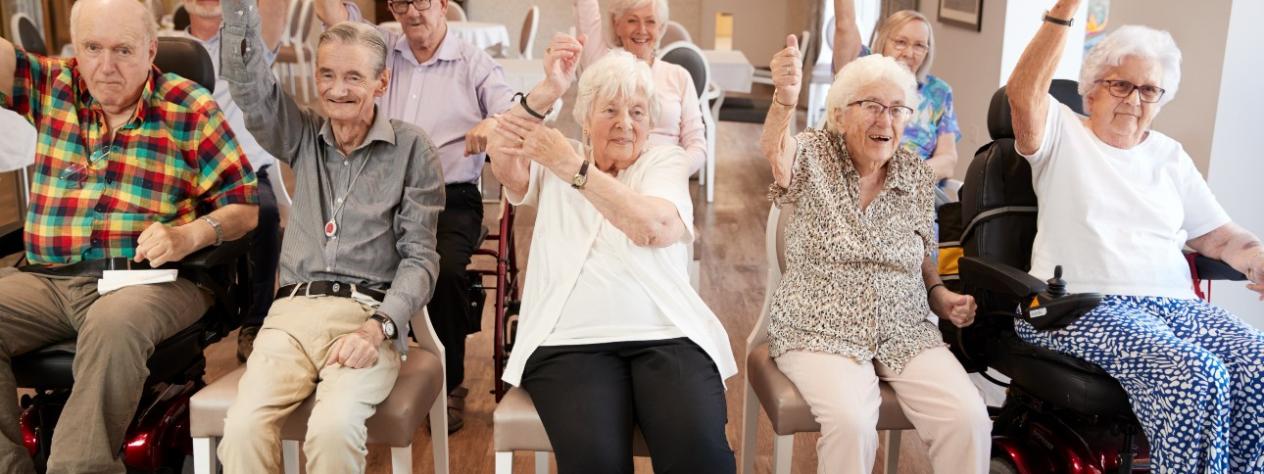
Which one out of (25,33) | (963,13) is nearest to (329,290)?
(963,13)

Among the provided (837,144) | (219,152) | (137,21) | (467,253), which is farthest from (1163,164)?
(137,21)

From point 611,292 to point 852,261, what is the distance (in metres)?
0.52

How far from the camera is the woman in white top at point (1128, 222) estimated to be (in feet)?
7.36

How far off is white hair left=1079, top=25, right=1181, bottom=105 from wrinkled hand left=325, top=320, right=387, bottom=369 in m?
1.72

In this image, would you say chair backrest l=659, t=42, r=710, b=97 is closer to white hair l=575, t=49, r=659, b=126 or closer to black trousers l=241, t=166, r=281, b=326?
black trousers l=241, t=166, r=281, b=326

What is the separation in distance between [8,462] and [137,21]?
0.98 meters

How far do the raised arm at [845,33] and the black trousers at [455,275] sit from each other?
4.24 feet

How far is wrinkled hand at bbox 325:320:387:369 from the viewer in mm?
2178

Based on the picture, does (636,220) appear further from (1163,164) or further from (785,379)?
(1163,164)

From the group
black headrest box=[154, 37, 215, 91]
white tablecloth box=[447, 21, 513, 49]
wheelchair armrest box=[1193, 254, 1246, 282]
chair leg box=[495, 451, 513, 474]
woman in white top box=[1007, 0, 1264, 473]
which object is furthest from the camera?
white tablecloth box=[447, 21, 513, 49]

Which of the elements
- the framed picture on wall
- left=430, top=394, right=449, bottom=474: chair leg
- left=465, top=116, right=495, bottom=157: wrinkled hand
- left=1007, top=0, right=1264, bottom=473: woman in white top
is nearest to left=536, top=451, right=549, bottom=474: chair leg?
left=430, top=394, right=449, bottom=474: chair leg

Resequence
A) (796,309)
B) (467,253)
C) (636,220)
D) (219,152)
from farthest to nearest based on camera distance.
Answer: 1. (467,253)
2. (219,152)
3. (796,309)
4. (636,220)

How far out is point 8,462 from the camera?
2264 mm

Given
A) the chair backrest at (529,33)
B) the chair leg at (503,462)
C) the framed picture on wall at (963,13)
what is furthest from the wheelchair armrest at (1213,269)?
the chair backrest at (529,33)
